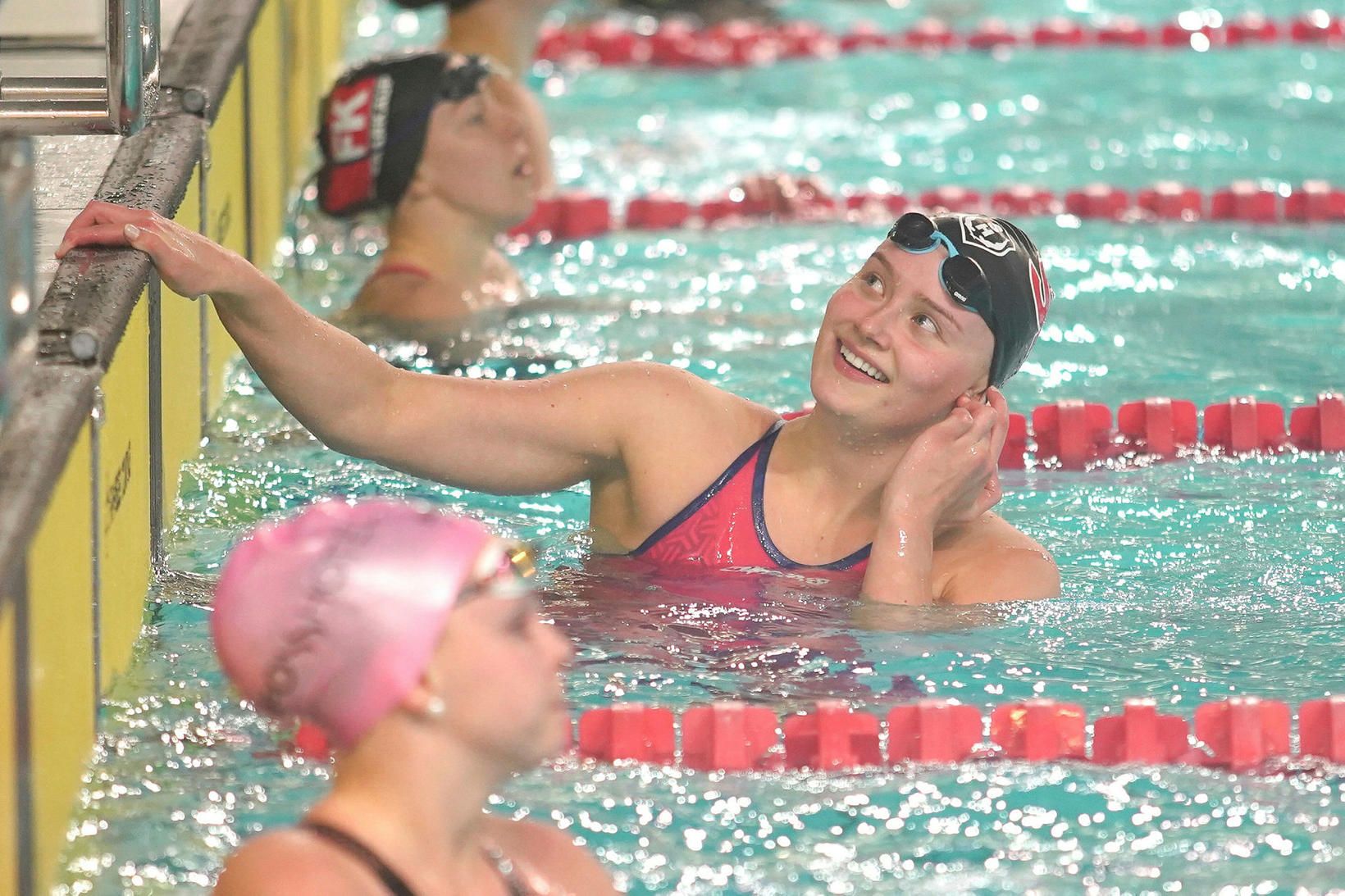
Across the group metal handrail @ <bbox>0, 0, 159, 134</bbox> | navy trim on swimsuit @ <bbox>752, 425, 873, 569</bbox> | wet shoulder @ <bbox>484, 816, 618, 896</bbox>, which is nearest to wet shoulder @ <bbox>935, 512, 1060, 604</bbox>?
navy trim on swimsuit @ <bbox>752, 425, 873, 569</bbox>

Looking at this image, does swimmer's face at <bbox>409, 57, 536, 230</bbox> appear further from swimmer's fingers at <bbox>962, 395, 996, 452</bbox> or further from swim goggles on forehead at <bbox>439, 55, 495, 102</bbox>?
swimmer's fingers at <bbox>962, 395, 996, 452</bbox>

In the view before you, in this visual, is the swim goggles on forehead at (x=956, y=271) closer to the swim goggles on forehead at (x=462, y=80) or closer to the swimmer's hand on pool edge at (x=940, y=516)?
the swimmer's hand on pool edge at (x=940, y=516)

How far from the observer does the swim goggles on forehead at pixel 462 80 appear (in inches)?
186

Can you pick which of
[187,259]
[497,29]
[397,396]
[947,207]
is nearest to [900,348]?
[397,396]

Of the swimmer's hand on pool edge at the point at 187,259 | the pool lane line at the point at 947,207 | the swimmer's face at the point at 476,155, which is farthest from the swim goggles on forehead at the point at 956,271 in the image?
the pool lane line at the point at 947,207

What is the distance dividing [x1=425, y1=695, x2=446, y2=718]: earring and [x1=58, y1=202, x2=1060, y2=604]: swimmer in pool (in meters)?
1.27

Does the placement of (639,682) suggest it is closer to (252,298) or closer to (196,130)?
(252,298)

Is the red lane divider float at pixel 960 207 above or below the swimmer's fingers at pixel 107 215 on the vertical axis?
below

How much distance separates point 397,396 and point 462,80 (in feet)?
6.25

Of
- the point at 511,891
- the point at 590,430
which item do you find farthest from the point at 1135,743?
the point at 511,891

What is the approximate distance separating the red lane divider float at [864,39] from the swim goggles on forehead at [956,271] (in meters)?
5.11

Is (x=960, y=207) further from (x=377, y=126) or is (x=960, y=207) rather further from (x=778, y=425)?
(x=778, y=425)

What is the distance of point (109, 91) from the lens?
330 centimetres

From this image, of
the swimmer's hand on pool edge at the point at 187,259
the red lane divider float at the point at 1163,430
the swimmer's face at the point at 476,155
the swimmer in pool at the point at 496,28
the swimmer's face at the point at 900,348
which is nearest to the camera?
the swimmer's hand on pool edge at the point at 187,259
